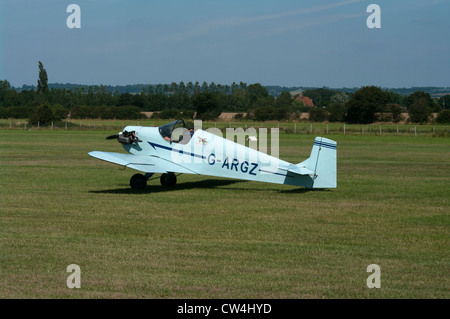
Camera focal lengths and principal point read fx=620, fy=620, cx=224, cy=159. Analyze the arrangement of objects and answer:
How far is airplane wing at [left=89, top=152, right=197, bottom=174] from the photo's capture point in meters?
14.5

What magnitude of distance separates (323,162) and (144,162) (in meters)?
4.31

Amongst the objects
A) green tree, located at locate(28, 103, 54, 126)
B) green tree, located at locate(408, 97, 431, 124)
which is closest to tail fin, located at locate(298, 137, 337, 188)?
green tree, located at locate(28, 103, 54, 126)

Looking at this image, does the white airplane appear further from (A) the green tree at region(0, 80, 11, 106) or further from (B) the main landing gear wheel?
(A) the green tree at region(0, 80, 11, 106)

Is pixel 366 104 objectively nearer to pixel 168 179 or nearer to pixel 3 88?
pixel 168 179

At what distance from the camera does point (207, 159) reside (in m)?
14.7

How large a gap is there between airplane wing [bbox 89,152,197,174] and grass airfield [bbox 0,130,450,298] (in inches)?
22.9

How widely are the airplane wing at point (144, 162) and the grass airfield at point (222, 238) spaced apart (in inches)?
22.9

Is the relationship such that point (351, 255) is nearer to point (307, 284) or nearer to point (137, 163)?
point (307, 284)

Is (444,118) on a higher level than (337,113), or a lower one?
lower

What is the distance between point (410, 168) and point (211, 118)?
46726 mm

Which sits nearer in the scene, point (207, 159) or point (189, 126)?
point (207, 159)

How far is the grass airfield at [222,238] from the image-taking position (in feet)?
22.8

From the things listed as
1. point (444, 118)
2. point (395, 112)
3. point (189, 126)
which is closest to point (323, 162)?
point (189, 126)

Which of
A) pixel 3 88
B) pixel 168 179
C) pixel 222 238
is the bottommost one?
pixel 222 238
